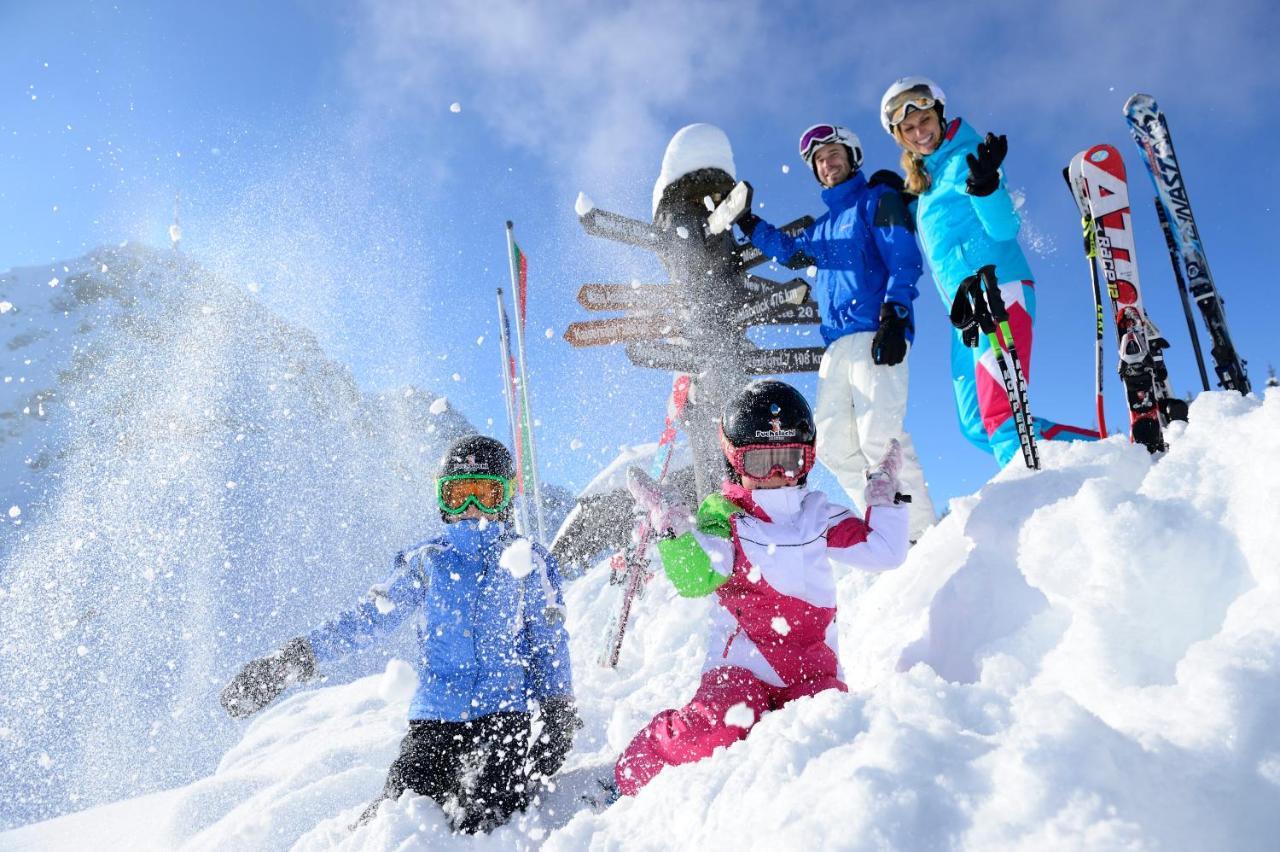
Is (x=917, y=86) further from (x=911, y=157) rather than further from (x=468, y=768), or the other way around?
(x=468, y=768)

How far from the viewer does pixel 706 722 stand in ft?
7.18

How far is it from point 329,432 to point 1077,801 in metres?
95.7

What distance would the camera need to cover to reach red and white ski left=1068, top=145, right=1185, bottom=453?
2547 millimetres

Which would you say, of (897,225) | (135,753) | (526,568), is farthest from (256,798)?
(135,753)

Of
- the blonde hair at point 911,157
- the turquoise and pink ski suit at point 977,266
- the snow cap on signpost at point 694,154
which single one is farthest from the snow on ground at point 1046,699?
the snow cap on signpost at point 694,154

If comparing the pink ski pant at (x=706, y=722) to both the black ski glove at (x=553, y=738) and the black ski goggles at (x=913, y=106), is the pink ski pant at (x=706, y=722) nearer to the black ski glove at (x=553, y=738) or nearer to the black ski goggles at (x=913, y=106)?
the black ski glove at (x=553, y=738)

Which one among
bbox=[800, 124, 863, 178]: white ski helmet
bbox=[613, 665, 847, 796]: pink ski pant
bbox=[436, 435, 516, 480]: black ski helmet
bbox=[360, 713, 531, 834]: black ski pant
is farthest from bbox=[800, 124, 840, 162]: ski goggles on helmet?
bbox=[360, 713, 531, 834]: black ski pant

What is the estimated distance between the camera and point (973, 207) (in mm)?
3418

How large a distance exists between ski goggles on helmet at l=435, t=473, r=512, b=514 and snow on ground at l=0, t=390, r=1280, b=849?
0.94 metres

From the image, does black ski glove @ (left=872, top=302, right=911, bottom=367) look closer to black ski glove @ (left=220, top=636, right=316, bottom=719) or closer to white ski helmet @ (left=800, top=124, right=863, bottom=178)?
white ski helmet @ (left=800, top=124, right=863, bottom=178)

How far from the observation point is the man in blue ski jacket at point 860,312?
384 centimetres

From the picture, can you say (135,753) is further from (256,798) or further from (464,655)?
(464,655)

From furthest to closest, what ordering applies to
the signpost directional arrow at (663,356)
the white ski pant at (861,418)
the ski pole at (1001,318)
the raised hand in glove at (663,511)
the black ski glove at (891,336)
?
the signpost directional arrow at (663,356) < the white ski pant at (861,418) < the black ski glove at (891,336) < the ski pole at (1001,318) < the raised hand in glove at (663,511)

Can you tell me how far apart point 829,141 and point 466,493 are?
3.40 m
